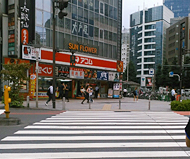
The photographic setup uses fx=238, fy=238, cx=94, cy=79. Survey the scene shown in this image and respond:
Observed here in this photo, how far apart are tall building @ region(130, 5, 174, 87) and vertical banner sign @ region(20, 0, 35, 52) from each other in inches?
3351

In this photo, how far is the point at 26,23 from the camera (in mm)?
23250

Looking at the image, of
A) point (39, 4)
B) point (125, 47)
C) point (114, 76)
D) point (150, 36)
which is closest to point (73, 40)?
point (39, 4)

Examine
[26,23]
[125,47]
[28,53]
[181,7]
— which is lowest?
[28,53]

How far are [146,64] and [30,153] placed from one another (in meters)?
106

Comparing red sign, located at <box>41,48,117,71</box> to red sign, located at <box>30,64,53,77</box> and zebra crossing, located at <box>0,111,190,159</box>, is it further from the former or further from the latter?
zebra crossing, located at <box>0,111,190,159</box>

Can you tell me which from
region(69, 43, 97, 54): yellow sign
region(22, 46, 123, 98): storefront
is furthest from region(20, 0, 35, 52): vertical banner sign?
region(69, 43, 97, 54): yellow sign

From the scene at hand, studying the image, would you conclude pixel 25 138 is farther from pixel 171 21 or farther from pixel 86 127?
pixel 171 21

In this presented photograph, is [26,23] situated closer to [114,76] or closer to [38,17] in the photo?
[38,17]

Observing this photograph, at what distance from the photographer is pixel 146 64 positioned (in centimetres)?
10825

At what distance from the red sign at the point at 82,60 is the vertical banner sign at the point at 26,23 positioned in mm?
2301

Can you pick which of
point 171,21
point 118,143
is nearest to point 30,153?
point 118,143

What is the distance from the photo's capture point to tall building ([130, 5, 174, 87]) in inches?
4117

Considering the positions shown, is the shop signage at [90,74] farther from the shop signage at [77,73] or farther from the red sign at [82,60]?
the shop signage at [77,73]

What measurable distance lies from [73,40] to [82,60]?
2773 mm
